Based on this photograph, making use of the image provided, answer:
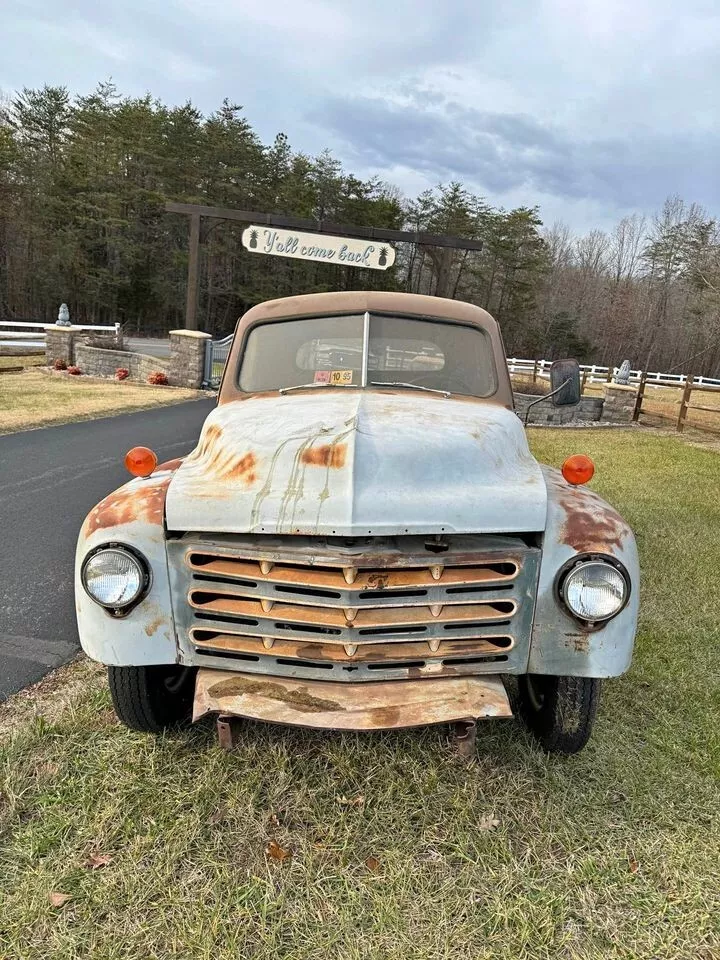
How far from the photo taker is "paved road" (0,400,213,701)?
345cm

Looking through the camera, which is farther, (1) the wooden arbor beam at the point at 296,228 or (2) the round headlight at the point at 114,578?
(1) the wooden arbor beam at the point at 296,228

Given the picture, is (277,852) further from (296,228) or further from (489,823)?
(296,228)

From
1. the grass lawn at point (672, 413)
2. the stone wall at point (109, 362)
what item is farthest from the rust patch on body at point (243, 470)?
the stone wall at point (109, 362)

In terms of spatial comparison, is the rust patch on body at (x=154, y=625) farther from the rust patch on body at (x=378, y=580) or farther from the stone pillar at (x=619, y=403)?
the stone pillar at (x=619, y=403)

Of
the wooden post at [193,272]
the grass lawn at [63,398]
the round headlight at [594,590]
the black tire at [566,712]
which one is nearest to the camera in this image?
the round headlight at [594,590]

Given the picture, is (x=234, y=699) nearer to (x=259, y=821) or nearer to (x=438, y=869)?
(x=259, y=821)

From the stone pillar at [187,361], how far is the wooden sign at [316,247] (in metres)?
2.82

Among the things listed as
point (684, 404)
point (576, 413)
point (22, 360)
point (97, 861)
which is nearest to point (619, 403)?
point (576, 413)

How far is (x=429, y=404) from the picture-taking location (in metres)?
2.96

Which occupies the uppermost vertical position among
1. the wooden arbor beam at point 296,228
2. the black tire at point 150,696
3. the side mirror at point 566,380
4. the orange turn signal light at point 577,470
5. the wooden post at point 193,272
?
the wooden arbor beam at point 296,228

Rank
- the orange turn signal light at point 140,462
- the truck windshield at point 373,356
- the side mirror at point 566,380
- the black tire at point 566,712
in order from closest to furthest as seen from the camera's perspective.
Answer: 1. the black tire at point 566,712
2. the orange turn signal light at point 140,462
3. the side mirror at point 566,380
4. the truck windshield at point 373,356

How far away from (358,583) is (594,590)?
2.74 feet

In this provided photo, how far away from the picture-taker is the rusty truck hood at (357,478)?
2.00 m

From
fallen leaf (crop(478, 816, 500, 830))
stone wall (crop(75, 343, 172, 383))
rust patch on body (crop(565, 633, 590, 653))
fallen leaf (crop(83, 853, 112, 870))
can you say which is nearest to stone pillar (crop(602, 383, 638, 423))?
stone wall (crop(75, 343, 172, 383))
